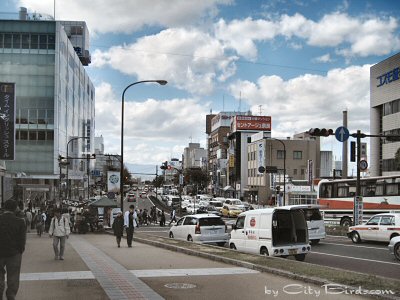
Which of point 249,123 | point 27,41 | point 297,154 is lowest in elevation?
point 297,154

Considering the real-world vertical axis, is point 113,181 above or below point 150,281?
above

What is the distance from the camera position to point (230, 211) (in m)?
57.2

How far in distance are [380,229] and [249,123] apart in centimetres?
8519

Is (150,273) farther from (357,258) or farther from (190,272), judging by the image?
(357,258)

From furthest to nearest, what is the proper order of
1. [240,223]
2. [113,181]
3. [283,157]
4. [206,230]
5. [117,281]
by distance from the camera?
[283,157], [113,181], [206,230], [240,223], [117,281]

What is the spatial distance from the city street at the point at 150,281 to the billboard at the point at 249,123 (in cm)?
9238

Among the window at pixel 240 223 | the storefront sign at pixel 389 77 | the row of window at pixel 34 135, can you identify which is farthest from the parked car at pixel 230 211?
the window at pixel 240 223

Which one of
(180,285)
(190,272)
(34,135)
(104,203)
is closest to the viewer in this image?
(180,285)

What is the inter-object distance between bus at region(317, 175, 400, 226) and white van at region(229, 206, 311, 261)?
13.0 metres

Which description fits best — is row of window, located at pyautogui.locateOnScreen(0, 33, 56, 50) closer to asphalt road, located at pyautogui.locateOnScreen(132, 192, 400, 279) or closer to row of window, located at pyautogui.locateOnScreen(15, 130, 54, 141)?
row of window, located at pyautogui.locateOnScreen(15, 130, 54, 141)

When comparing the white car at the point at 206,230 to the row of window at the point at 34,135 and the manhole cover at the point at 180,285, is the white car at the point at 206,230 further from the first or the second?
the row of window at the point at 34,135

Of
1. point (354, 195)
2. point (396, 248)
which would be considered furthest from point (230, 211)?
point (396, 248)

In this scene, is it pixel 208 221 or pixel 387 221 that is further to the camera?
pixel 208 221

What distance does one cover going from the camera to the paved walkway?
9.51 meters
